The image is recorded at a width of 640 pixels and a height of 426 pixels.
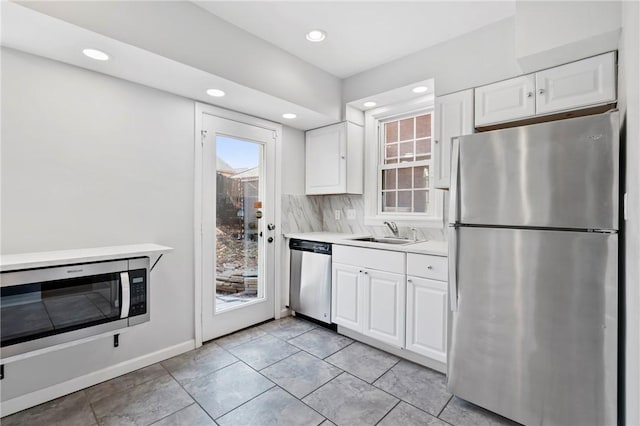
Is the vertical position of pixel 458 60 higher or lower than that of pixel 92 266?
higher

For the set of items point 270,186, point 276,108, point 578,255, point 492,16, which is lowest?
point 578,255

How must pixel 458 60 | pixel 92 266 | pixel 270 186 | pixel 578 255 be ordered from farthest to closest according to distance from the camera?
1. pixel 270 186
2. pixel 458 60
3. pixel 92 266
4. pixel 578 255

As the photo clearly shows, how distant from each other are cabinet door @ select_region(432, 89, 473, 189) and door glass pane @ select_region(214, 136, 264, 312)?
1.75m

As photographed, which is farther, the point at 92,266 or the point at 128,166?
the point at 128,166

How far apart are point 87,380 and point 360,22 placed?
126 inches

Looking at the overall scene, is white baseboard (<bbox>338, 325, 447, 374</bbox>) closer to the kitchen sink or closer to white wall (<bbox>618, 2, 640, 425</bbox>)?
the kitchen sink

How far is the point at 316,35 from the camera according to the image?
2.46m

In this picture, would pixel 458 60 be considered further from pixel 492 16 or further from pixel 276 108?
pixel 276 108

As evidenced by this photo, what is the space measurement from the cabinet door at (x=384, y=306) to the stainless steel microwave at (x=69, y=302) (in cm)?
171

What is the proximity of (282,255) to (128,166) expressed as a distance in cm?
175

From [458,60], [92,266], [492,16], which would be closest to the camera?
[92,266]

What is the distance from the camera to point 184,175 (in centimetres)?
262

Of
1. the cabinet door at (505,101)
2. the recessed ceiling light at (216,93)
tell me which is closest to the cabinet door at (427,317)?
the cabinet door at (505,101)

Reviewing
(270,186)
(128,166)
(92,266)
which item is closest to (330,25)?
(270,186)
